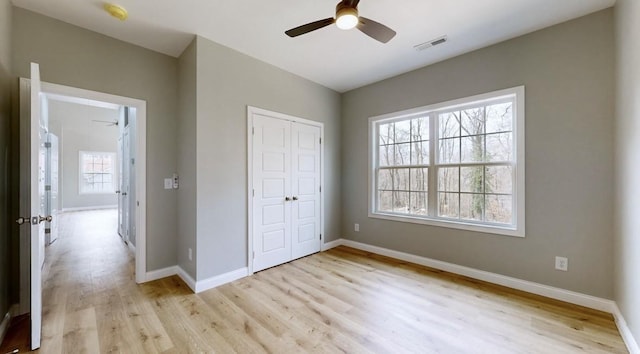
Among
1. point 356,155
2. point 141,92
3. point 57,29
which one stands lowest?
point 356,155

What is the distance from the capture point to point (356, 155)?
14.1 ft

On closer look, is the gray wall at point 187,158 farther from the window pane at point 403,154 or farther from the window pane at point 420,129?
the window pane at point 420,129

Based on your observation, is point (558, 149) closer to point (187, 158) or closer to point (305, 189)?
point (305, 189)

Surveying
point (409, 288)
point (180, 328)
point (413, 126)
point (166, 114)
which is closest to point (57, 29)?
point (166, 114)

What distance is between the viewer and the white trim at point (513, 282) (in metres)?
2.28

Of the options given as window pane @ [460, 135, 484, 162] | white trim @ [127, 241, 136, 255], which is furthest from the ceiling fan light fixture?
white trim @ [127, 241, 136, 255]

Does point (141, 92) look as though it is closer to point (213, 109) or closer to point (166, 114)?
point (166, 114)

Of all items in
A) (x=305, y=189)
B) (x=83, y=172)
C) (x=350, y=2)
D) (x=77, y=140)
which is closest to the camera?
(x=350, y=2)

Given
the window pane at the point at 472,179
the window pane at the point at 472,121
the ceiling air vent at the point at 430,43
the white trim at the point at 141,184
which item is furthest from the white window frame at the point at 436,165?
the white trim at the point at 141,184

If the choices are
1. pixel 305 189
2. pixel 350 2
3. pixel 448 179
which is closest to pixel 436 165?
pixel 448 179

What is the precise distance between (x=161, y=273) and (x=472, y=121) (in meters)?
4.28

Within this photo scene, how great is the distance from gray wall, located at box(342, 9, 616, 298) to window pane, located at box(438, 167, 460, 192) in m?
0.55

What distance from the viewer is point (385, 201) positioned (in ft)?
13.1

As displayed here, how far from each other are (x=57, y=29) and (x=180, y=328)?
120 inches
